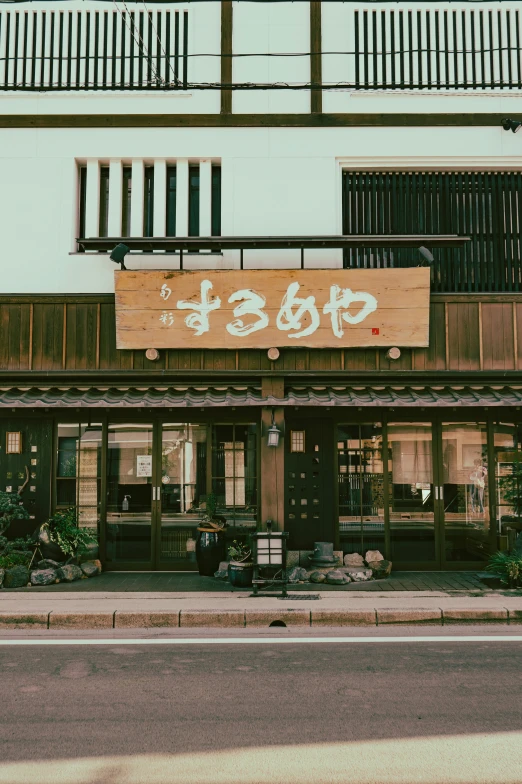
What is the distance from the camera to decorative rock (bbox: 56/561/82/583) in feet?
36.3

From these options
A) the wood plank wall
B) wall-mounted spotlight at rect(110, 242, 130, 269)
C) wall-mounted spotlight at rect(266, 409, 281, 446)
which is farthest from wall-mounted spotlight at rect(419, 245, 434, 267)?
wall-mounted spotlight at rect(110, 242, 130, 269)

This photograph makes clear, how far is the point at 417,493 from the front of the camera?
40.4ft

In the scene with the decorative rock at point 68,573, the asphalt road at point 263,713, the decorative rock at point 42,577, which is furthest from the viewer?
the decorative rock at point 68,573

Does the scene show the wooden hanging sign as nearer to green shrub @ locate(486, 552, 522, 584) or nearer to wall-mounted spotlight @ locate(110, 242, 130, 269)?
wall-mounted spotlight @ locate(110, 242, 130, 269)

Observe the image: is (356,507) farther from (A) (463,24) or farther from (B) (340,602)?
(A) (463,24)

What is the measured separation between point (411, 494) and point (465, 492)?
1031 millimetres

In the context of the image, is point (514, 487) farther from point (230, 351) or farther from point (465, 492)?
point (230, 351)

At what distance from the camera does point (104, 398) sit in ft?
36.4

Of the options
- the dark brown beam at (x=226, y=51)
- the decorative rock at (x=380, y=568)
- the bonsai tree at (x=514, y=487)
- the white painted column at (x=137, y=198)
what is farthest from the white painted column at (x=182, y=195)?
the bonsai tree at (x=514, y=487)

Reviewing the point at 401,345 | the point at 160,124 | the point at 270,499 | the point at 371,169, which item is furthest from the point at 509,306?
the point at 160,124

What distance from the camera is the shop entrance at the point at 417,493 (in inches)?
481

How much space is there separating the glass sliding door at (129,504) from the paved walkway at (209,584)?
0.50 metres

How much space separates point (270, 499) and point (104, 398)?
3275 millimetres

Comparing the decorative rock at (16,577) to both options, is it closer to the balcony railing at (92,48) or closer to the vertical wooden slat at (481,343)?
the vertical wooden slat at (481,343)
